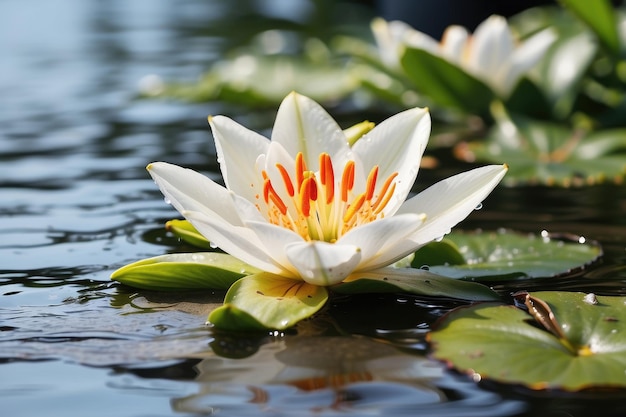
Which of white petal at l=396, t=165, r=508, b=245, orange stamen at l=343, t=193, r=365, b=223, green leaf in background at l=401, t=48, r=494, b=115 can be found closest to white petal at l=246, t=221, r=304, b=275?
orange stamen at l=343, t=193, r=365, b=223

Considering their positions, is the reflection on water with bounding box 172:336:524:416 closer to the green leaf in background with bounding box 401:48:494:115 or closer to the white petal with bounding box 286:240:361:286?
the white petal with bounding box 286:240:361:286

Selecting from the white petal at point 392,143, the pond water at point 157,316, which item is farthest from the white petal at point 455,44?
the white petal at point 392,143

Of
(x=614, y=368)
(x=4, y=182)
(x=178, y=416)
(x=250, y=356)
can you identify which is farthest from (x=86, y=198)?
(x=614, y=368)

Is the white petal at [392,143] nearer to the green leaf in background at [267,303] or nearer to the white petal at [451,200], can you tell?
the white petal at [451,200]

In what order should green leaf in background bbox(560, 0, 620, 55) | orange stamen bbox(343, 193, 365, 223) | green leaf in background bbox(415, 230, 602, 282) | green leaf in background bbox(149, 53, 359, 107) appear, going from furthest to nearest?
green leaf in background bbox(149, 53, 359, 107)
green leaf in background bbox(560, 0, 620, 55)
green leaf in background bbox(415, 230, 602, 282)
orange stamen bbox(343, 193, 365, 223)

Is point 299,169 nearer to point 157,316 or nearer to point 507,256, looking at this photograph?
point 157,316

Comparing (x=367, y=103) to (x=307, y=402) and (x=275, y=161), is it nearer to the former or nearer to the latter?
(x=275, y=161)
